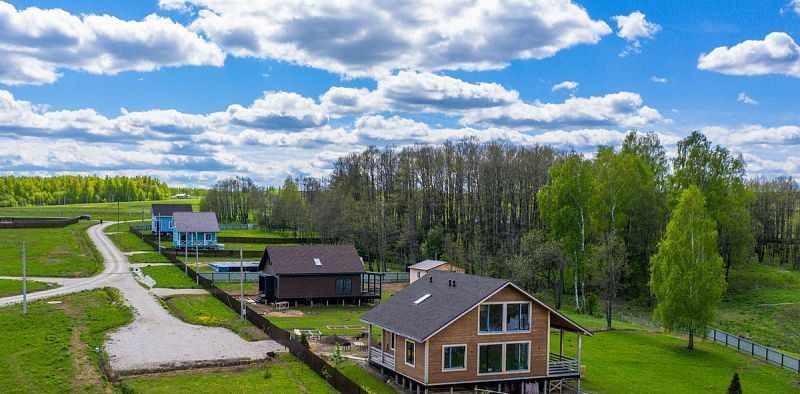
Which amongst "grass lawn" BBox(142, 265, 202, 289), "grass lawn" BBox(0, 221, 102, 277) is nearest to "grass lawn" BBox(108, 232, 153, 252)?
"grass lawn" BBox(0, 221, 102, 277)

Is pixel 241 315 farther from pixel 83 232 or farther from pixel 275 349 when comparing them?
pixel 83 232

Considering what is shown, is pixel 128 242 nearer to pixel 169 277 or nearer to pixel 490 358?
pixel 169 277

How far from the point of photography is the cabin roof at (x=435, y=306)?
29.7m

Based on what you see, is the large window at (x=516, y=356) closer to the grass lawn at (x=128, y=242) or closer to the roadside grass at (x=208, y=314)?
the roadside grass at (x=208, y=314)

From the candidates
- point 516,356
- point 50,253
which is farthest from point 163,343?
point 50,253

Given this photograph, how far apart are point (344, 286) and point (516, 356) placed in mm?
27219

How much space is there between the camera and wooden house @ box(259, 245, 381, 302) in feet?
179

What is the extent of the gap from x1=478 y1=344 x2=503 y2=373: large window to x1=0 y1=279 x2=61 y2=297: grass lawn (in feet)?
134

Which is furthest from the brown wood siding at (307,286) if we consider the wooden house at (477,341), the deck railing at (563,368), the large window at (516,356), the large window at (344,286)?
the large window at (516,356)

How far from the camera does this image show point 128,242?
93375mm

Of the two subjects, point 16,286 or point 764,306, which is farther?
point 764,306

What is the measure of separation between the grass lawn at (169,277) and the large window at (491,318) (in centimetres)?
3832

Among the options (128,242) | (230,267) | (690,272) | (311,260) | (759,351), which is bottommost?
(759,351)

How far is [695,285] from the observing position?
43.3 m
